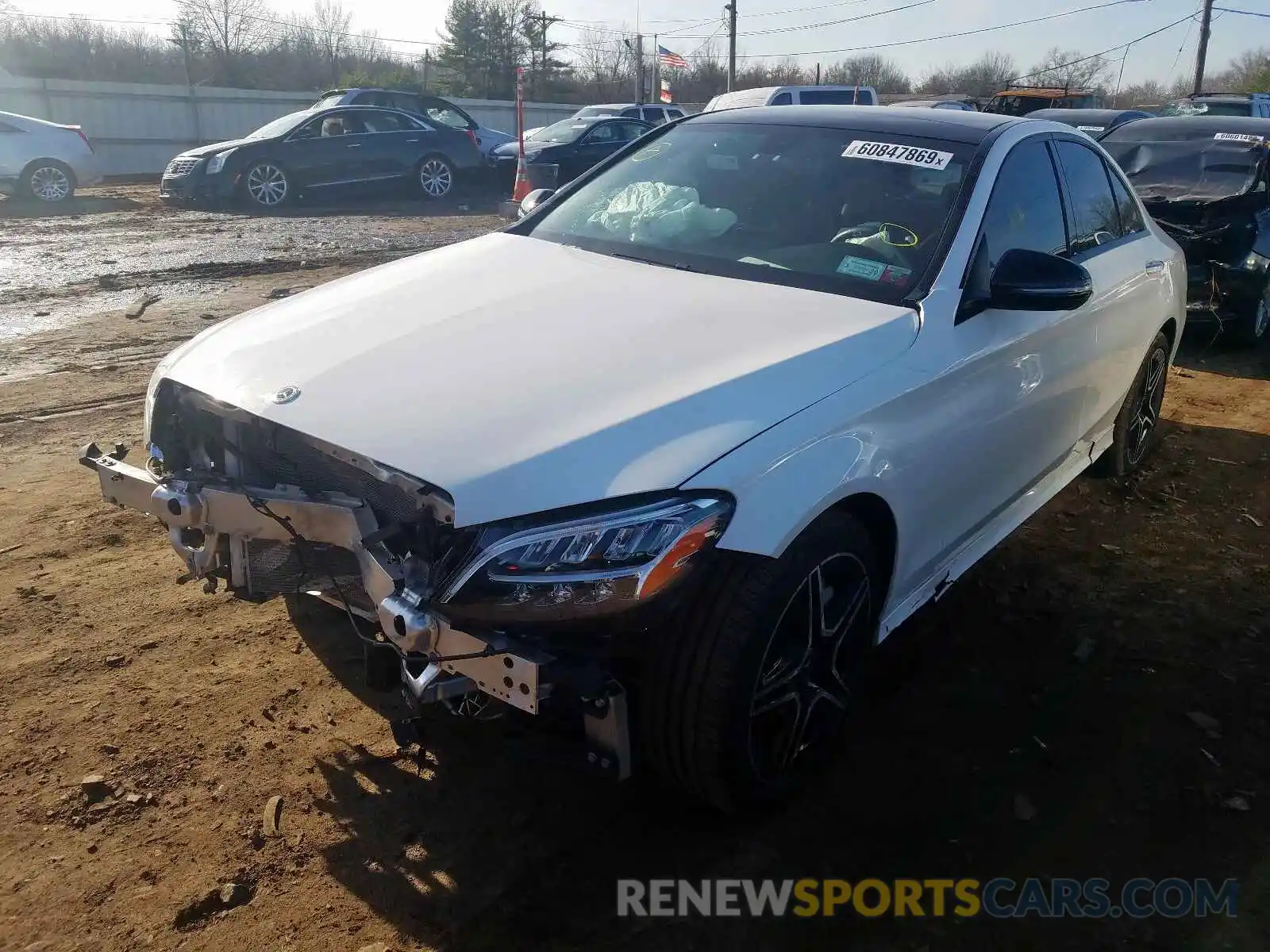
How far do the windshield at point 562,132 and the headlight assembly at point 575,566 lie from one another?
49.8 feet

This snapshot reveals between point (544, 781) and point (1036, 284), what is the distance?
2019 millimetres

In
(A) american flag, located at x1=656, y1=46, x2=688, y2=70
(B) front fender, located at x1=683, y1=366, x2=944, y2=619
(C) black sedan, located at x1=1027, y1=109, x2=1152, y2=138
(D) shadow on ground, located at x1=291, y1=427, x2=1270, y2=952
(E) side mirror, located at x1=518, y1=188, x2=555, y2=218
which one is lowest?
(D) shadow on ground, located at x1=291, y1=427, x2=1270, y2=952

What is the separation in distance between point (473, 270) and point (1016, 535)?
268cm

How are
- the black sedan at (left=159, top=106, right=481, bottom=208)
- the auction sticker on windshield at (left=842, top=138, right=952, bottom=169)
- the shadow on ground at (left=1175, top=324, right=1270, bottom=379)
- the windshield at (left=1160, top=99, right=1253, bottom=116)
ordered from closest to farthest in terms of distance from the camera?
the auction sticker on windshield at (left=842, top=138, right=952, bottom=169) < the shadow on ground at (left=1175, top=324, right=1270, bottom=379) < the black sedan at (left=159, top=106, right=481, bottom=208) < the windshield at (left=1160, top=99, right=1253, bottom=116)

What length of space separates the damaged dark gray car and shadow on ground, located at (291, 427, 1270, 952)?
Result: 174 inches

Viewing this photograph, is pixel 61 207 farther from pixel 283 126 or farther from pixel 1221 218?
pixel 1221 218

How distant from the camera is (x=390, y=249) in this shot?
1110cm

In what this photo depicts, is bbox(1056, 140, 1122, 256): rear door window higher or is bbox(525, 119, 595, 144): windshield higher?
bbox(525, 119, 595, 144): windshield

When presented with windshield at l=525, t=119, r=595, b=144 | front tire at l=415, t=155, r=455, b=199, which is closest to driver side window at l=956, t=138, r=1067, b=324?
windshield at l=525, t=119, r=595, b=144

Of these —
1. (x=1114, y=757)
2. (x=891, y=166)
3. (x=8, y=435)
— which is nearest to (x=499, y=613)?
(x=1114, y=757)

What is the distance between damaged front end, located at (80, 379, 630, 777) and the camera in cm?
207

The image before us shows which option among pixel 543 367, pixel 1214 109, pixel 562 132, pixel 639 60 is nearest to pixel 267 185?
pixel 562 132

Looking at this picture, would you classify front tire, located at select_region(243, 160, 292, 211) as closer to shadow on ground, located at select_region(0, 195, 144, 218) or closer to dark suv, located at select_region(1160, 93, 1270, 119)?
shadow on ground, located at select_region(0, 195, 144, 218)

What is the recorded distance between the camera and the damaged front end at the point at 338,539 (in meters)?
2.07
